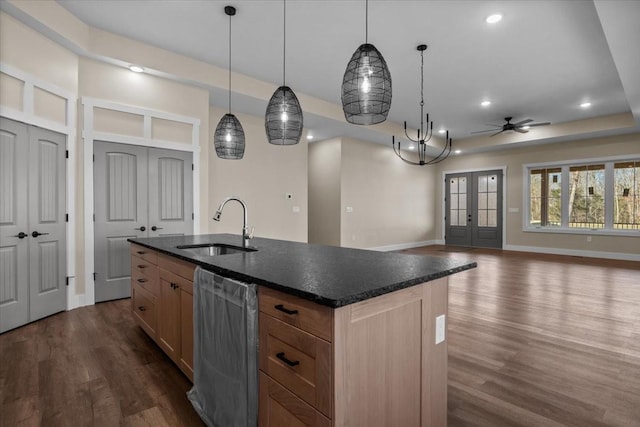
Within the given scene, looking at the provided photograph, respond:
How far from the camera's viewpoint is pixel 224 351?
5.31 feet

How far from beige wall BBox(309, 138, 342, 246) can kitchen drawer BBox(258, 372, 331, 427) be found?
21.5ft

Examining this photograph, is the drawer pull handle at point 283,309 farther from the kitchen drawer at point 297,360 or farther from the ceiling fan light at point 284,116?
the ceiling fan light at point 284,116

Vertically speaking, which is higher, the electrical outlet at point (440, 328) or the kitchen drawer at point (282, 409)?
the electrical outlet at point (440, 328)

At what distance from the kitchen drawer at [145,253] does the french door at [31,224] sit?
3.87 ft

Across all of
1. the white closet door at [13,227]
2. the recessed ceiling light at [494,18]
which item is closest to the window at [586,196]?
the recessed ceiling light at [494,18]

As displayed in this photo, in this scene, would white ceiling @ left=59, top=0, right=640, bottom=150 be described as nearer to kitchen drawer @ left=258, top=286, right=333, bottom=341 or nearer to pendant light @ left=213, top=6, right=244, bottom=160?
pendant light @ left=213, top=6, right=244, bottom=160

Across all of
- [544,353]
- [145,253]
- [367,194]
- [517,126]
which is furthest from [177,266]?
[517,126]

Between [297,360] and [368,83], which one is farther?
[368,83]

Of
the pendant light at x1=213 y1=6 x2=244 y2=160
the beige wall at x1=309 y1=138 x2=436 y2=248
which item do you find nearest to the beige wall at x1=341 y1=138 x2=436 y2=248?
the beige wall at x1=309 y1=138 x2=436 y2=248

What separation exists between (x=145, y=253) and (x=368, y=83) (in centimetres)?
228

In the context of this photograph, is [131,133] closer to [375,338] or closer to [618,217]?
[375,338]

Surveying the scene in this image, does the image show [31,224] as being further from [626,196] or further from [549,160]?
[626,196]

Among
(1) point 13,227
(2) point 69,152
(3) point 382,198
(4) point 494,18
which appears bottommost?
(1) point 13,227

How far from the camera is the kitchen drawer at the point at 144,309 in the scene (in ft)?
8.66
